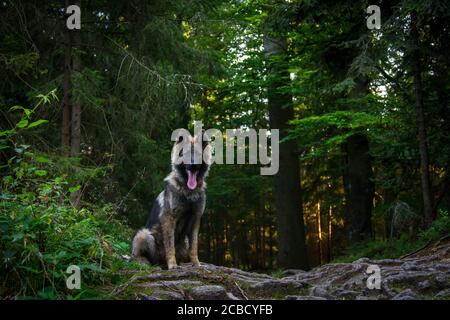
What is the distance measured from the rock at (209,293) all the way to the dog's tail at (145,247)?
2563 mm

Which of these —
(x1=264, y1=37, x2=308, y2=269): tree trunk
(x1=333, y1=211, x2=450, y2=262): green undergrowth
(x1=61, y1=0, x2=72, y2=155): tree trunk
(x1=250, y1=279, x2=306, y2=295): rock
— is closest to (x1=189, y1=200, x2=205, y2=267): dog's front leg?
(x1=250, y1=279, x2=306, y2=295): rock

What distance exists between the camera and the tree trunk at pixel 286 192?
14.2 meters

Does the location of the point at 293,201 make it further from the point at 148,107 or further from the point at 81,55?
the point at 81,55

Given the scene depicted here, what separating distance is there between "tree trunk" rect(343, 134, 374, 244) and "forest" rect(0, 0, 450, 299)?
0.04 m

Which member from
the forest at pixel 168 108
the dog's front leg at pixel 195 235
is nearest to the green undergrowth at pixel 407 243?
the forest at pixel 168 108

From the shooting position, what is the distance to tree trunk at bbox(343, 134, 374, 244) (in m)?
12.5

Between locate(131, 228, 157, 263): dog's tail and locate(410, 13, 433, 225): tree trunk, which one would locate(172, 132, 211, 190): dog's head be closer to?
locate(131, 228, 157, 263): dog's tail

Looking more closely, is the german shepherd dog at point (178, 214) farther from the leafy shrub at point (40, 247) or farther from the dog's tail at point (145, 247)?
the leafy shrub at point (40, 247)

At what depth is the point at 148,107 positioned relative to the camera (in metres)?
10.7

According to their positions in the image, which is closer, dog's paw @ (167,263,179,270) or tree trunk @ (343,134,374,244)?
dog's paw @ (167,263,179,270)

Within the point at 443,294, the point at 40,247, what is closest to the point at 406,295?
the point at 443,294

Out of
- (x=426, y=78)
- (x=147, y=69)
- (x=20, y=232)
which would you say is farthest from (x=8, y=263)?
(x=426, y=78)

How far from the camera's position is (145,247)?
23.0ft

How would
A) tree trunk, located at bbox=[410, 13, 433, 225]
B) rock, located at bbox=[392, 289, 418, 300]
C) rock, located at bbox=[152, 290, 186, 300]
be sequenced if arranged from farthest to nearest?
tree trunk, located at bbox=[410, 13, 433, 225], rock, located at bbox=[152, 290, 186, 300], rock, located at bbox=[392, 289, 418, 300]
